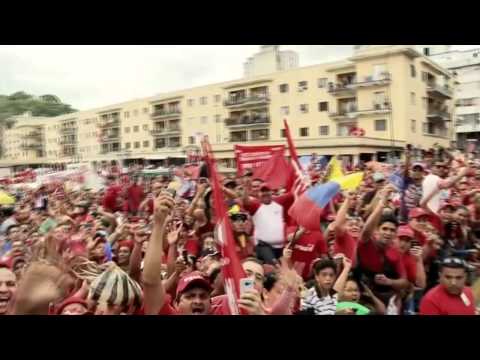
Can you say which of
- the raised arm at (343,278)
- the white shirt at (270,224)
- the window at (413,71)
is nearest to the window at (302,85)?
the window at (413,71)

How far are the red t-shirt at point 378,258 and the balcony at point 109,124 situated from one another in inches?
69.9

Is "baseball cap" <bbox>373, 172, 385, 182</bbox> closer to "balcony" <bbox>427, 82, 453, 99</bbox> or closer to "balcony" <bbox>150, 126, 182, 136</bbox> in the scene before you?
"balcony" <bbox>427, 82, 453, 99</bbox>

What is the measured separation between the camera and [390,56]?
322 cm

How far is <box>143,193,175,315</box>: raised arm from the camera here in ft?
7.09

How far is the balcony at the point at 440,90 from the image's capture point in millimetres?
3455

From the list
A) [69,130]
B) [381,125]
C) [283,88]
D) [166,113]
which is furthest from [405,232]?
[69,130]

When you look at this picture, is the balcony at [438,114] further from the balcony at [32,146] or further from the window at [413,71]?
the balcony at [32,146]

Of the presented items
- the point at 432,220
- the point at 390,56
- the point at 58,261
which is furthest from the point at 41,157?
the point at 432,220

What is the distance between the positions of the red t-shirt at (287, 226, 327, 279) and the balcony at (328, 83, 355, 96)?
0.95 metres

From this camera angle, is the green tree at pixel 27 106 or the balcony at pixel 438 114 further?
the balcony at pixel 438 114

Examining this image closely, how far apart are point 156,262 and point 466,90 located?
7.90ft

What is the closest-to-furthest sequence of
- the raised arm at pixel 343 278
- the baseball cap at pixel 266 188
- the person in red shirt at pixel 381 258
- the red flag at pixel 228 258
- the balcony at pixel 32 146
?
the red flag at pixel 228 258 → the raised arm at pixel 343 278 → the person in red shirt at pixel 381 258 → the balcony at pixel 32 146 → the baseball cap at pixel 266 188
